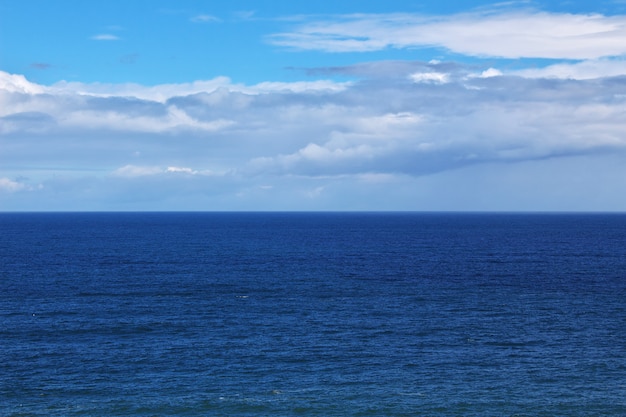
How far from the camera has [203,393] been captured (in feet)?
211

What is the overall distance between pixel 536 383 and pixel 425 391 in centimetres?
1217

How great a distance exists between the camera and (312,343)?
8219 cm

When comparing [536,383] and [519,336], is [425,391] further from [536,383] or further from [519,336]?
[519,336]

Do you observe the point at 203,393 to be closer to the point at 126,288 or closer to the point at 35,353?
the point at 35,353

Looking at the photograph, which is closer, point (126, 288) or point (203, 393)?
point (203, 393)

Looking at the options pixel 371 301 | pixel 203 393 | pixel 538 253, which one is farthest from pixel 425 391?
pixel 538 253

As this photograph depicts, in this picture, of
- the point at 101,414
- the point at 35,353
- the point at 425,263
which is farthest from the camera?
the point at 425,263

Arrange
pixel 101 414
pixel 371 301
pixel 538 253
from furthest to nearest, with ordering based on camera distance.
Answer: pixel 538 253 → pixel 371 301 → pixel 101 414

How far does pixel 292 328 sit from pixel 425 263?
84.0 meters

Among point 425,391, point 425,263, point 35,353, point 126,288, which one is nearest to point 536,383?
point 425,391

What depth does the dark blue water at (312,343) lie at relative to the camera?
204 ft

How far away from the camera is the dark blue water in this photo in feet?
204

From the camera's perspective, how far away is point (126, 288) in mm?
124438

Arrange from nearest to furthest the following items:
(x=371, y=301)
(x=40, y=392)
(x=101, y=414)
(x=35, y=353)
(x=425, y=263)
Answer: (x=101, y=414), (x=40, y=392), (x=35, y=353), (x=371, y=301), (x=425, y=263)
